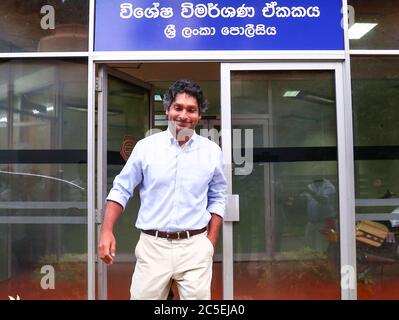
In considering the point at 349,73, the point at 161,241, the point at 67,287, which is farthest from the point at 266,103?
the point at 67,287

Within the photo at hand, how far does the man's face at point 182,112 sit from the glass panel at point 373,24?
1.80 m

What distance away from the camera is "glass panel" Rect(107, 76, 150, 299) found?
4688 millimetres

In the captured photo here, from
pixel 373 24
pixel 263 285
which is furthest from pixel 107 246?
pixel 373 24

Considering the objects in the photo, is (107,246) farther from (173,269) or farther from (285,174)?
(285,174)

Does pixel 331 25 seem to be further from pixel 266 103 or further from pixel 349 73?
pixel 266 103

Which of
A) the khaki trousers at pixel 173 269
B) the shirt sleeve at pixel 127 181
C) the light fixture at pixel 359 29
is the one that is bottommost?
the khaki trousers at pixel 173 269

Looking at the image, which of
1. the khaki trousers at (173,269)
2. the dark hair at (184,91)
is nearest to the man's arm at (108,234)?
the khaki trousers at (173,269)

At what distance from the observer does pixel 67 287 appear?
441cm

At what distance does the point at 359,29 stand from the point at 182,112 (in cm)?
200

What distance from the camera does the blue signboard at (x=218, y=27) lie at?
14.1 ft

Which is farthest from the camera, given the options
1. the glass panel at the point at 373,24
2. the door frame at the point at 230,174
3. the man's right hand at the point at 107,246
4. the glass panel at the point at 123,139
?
the glass panel at the point at 123,139

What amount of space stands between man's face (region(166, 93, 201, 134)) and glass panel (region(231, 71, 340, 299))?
1.04 metres

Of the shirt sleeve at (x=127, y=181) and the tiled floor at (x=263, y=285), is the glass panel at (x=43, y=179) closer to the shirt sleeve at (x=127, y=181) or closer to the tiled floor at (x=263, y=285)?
the tiled floor at (x=263, y=285)

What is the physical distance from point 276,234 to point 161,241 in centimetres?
150
